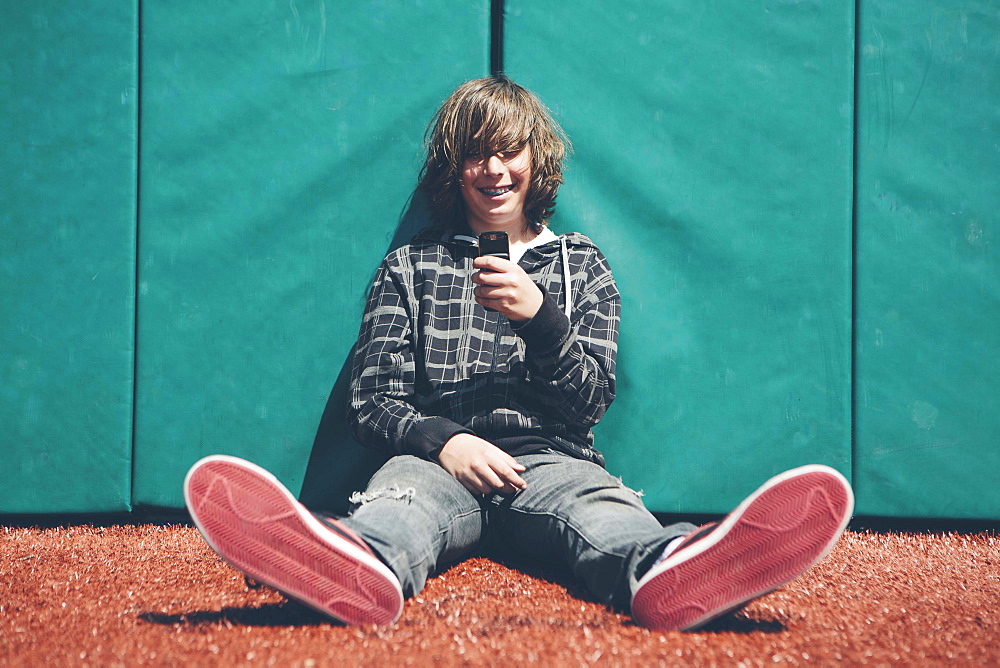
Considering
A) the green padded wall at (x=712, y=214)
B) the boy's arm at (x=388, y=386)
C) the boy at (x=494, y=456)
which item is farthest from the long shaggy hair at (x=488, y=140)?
the boy's arm at (x=388, y=386)

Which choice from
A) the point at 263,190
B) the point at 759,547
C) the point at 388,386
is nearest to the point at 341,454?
the point at 388,386

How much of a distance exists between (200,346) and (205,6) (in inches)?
30.8

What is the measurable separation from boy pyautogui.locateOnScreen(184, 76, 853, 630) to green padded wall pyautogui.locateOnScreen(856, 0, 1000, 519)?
66 centimetres

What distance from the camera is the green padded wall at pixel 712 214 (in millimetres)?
1557

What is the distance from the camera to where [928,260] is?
1561 millimetres

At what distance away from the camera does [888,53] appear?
1.57m

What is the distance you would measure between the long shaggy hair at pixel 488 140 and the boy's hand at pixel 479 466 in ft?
1.74

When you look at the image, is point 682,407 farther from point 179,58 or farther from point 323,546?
point 179,58

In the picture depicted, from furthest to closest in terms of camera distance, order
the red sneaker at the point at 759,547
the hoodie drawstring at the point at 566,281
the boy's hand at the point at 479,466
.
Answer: the hoodie drawstring at the point at 566,281 → the boy's hand at the point at 479,466 → the red sneaker at the point at 759,547

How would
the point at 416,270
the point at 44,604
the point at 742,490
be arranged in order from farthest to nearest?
the point at 742,490, the point at 416,270, the point at 44,604

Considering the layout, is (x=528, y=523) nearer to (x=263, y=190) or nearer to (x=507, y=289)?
(x=507, y=289)

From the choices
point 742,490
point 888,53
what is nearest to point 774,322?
point 742,490

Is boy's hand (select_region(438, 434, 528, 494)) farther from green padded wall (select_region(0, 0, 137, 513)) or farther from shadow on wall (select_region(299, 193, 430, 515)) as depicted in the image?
green padded wall (select_region(0, 0, 137, 513))

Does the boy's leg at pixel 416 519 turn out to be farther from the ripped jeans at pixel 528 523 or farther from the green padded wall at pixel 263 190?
the green padded wall at pixel 263 190
